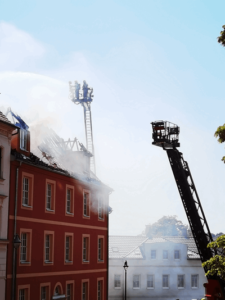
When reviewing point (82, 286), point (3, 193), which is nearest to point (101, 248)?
point (82, 286)

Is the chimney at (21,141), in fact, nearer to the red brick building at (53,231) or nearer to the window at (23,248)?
the red brick building at (53,231)

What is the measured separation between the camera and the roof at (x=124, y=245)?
A: 67938 mm

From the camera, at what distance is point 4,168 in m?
26.7

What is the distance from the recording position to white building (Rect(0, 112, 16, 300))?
25.8 meters

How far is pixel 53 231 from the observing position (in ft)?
103

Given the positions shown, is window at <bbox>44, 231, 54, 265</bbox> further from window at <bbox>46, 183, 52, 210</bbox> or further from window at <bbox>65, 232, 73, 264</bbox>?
window at <bbox>65, 232, 73, 264</bbox>

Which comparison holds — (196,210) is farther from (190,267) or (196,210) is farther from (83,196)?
(190,267)

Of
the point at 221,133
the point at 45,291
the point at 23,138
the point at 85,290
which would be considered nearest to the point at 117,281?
the point at 85,290

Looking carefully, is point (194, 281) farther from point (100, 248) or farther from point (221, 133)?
point (221, 133)

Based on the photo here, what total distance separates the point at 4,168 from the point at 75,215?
29.8ft

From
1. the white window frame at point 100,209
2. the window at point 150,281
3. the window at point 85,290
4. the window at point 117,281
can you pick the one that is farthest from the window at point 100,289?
the window at point 150,281

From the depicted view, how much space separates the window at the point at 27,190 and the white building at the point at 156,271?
129 feet

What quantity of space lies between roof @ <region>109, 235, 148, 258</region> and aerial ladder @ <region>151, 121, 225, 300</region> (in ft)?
126

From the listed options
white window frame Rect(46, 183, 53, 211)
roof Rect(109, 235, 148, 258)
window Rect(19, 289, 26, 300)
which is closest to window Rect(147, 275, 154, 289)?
roof Rect(109, 235, 148, 258)
